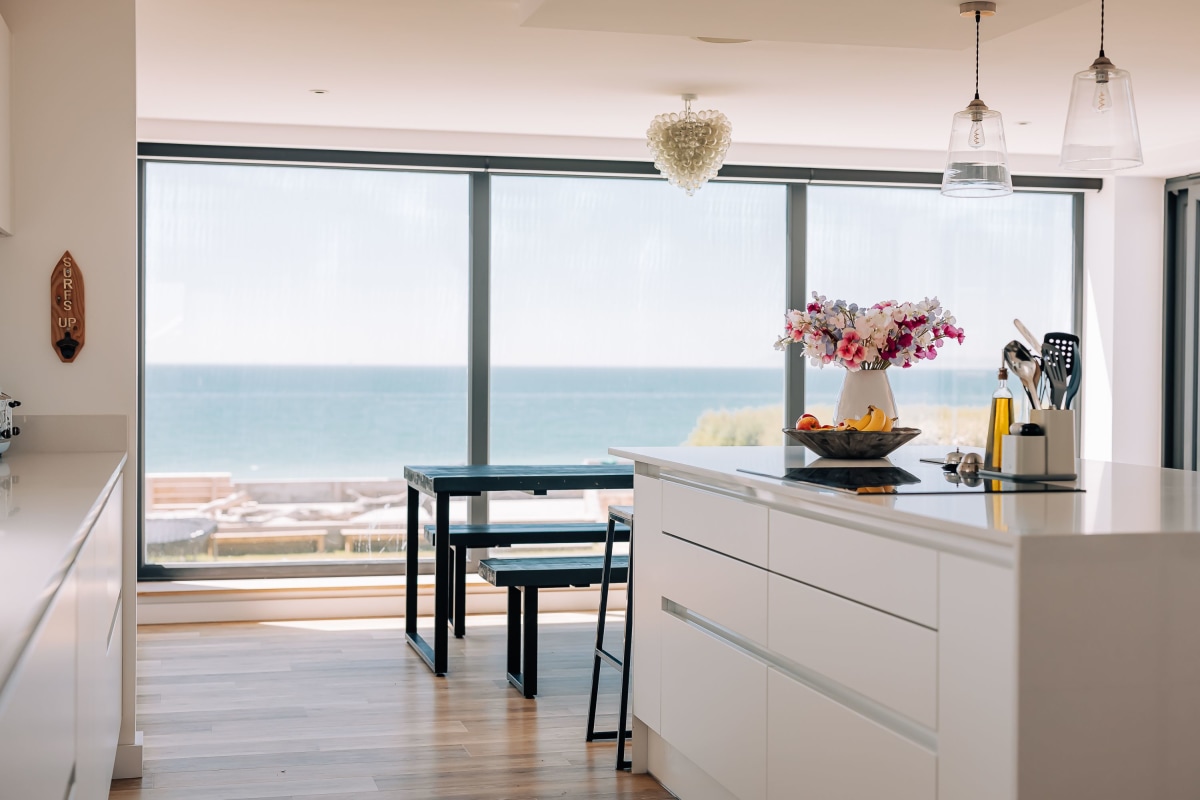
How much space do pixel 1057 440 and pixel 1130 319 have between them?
4.42 m

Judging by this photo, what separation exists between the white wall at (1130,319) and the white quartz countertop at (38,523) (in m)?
5.19

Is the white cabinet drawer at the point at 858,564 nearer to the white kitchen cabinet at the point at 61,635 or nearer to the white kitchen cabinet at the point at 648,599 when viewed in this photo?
the white kitchen cabinet at the point at 648,599

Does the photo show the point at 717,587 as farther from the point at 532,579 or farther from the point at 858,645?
the point at 532,579

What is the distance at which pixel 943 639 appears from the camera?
6.52 feet

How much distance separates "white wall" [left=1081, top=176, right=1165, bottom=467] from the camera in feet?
21.0

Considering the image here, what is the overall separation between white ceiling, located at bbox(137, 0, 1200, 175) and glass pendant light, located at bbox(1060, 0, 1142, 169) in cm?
60

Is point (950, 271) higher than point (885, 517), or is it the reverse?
point (950, 271)

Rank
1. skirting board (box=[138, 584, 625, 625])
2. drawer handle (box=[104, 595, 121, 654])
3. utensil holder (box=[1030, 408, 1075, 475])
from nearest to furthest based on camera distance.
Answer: utensil holder (box=[1030, 408, 1075, 475]) → drawer handle (box=[104, 595, 121, 654]) → skirting board (box=[138, 584, 625, 625])

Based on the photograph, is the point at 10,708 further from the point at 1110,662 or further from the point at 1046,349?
the point at 1046,349

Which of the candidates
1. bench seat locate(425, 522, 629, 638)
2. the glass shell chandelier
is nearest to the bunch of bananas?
bench seat locate(425, 522, 629, 638)

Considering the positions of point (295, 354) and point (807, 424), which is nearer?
point (807, 424)

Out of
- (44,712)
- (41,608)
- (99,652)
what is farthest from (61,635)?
(99,652)

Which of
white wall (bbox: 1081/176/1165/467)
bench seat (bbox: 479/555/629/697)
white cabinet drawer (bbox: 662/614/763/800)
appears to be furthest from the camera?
white wall (bbox: 1081/176/1165/467)

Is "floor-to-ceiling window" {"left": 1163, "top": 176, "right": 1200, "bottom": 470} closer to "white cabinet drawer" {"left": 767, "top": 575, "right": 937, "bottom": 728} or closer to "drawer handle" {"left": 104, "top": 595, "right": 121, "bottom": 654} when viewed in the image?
"white cabinet drawer" {"left": 767, "top": 575, "right": 937, "bottom": 728}
